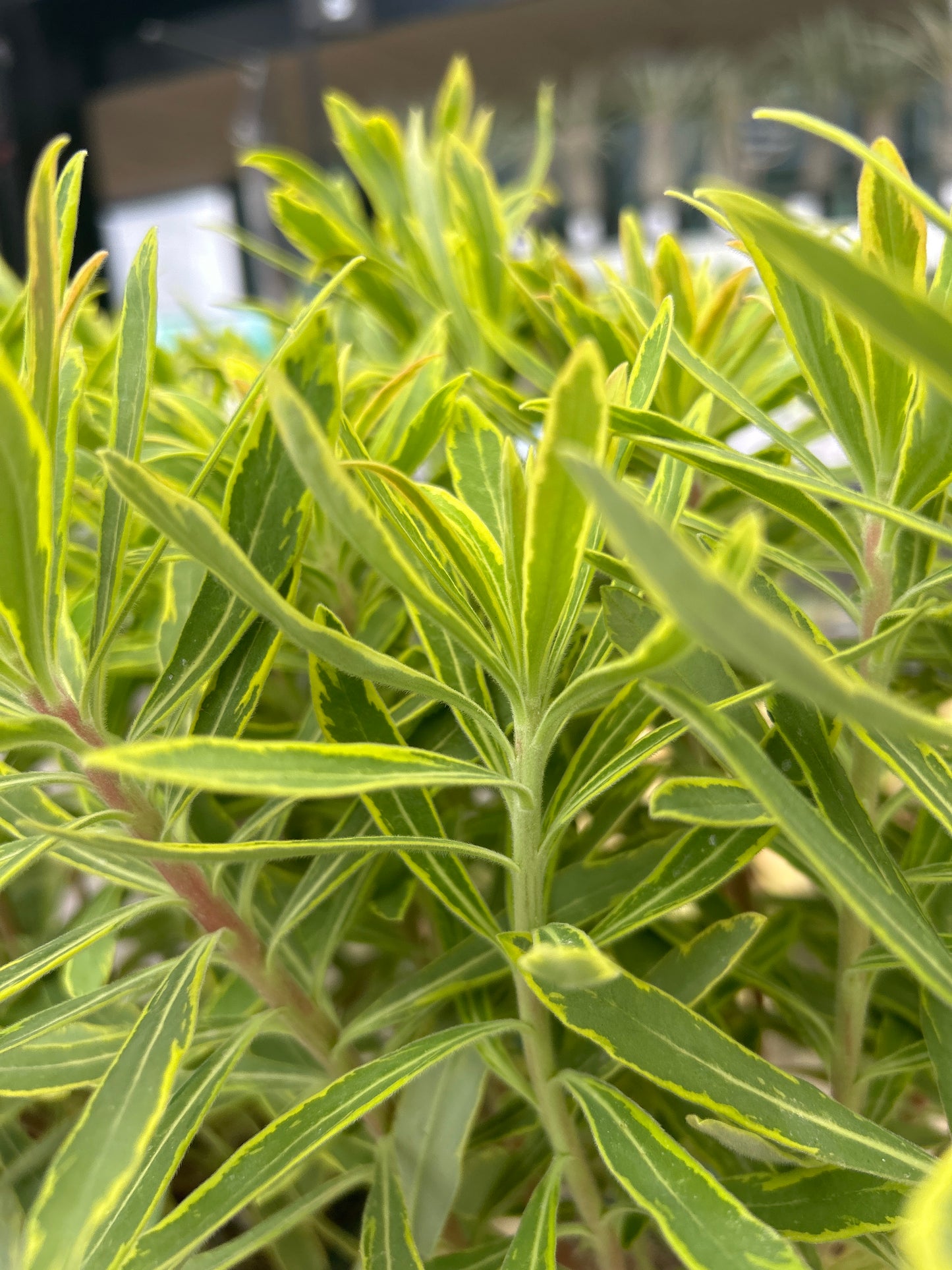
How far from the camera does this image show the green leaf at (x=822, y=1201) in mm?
330

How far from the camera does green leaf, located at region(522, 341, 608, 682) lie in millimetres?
222

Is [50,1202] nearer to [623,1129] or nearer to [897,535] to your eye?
[623,1129]

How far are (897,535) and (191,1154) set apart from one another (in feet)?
1.86

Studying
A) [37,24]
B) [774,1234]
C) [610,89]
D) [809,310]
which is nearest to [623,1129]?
[774,1234]

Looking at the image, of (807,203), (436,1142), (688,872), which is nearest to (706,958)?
(688,872)

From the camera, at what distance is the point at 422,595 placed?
257 millimetres

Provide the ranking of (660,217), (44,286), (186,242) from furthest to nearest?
(186,242)
(660,217)
(44,286)

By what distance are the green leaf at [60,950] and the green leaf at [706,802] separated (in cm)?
20

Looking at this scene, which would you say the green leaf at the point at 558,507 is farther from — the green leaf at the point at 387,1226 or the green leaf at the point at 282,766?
the green leaf at the point at 387,1226

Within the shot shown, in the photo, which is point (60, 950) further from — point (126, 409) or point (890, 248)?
point (890, 248)

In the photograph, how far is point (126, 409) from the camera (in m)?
0.33

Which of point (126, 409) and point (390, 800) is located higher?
point (126, 409)

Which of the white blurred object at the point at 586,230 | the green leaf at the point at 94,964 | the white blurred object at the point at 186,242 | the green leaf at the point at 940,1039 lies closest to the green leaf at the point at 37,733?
the green leaf at the point at 94,964

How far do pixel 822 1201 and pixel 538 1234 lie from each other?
113 mm
